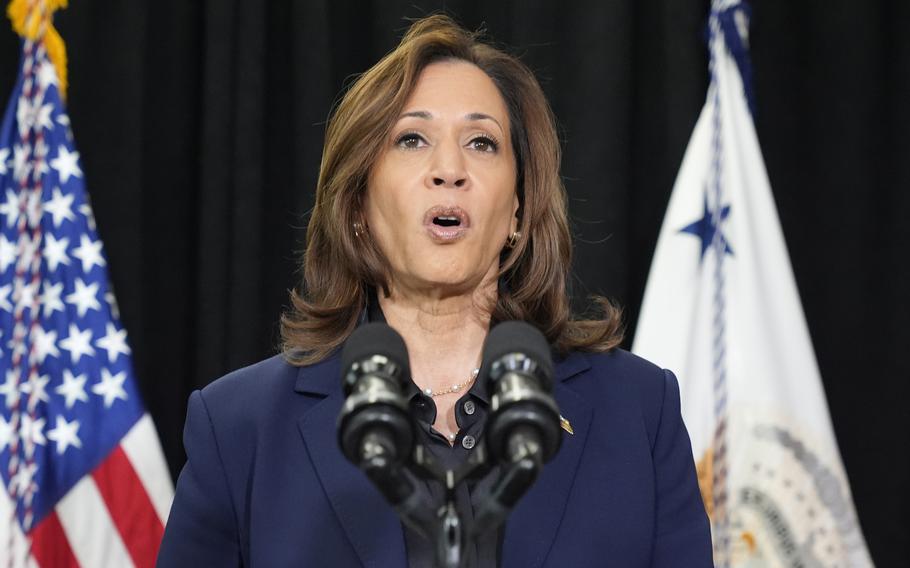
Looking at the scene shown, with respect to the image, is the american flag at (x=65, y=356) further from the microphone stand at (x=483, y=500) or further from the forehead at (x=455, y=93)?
the microphone stand at (x=483, y=500)

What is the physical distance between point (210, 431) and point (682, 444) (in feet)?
2.26

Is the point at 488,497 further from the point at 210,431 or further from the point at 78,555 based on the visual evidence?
the point at 78,555

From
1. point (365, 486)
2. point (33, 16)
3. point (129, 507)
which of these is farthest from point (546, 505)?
point (33, 16)

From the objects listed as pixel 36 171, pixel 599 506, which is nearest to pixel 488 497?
pixel 599 506

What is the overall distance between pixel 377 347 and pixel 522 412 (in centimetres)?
15

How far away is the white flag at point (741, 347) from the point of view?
2742mm

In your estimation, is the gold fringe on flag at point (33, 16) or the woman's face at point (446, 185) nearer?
the woman's face at point (446, 185)

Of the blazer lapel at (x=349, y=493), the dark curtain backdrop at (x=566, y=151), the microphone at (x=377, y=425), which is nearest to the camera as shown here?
the microphone at (x=377, y=425)

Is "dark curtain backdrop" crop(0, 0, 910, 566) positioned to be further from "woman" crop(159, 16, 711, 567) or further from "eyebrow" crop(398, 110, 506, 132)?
"eyebrow" crop(398, 110, 506, 132)

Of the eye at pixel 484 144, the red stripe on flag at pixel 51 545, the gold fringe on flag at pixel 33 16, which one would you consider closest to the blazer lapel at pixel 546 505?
the eye at pixel 484 144

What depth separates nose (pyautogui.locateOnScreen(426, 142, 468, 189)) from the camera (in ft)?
5.89

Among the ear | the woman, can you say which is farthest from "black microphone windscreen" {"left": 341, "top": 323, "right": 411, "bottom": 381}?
the ear

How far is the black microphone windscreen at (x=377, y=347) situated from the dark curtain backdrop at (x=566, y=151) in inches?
78.0

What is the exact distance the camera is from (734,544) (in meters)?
2.74
